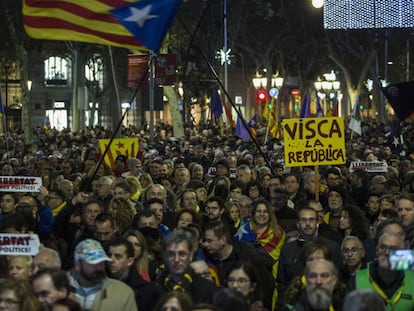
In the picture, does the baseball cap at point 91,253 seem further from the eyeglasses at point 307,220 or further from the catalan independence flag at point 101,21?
the catalan independence flag at point 101,21

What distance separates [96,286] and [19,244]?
108cm

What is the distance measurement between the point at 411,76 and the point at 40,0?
66967 millimetres

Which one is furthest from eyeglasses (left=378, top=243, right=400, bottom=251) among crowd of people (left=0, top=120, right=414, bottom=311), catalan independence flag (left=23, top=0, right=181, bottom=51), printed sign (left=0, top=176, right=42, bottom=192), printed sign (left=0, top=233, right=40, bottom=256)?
catalan independence flag (left=23, top=0, right=181, bottom=51)

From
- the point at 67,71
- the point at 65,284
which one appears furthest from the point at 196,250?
the point at 67,71

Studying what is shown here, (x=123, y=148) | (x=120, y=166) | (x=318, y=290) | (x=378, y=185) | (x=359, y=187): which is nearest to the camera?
(x=318, y=290)

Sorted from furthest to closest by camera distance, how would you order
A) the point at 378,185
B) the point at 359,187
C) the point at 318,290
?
the point at 359,187, the point at 378,185, the point at 318,290

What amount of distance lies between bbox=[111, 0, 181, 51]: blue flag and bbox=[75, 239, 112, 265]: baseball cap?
5007 mm

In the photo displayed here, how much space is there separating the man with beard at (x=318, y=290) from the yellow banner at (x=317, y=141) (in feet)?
20.5

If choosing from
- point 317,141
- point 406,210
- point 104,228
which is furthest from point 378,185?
point 104,228

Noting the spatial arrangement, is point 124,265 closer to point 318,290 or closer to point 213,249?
point 213,249

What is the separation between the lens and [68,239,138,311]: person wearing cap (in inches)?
291

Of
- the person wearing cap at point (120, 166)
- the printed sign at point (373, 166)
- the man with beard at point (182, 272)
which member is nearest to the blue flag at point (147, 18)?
the man with beard at point (182, 272)

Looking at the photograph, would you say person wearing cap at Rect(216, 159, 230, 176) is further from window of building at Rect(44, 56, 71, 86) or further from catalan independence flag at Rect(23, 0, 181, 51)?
window of building at Rect(44, 56, 71, 86)

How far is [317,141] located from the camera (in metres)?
13.8
